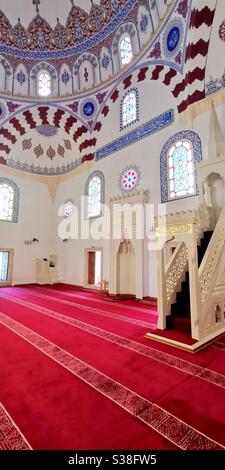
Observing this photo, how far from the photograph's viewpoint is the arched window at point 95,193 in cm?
784

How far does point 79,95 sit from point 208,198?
23.4ft

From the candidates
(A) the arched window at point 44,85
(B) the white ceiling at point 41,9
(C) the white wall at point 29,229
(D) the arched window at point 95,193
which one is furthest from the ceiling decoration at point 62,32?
(C) the white wall at point 29,229

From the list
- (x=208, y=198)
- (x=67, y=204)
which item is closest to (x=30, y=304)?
(x=208, y=198)

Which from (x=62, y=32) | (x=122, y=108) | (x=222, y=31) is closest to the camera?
(x=222, y=31)

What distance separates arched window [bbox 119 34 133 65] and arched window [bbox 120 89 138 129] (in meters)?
1.09

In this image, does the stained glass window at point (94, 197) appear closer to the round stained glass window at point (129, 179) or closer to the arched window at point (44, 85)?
the round stained glass window at point (129, 179)

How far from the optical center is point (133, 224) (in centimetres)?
630

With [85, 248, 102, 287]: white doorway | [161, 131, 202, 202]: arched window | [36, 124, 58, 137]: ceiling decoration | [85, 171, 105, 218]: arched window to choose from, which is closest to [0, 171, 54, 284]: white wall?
[36, 124, 58, 137]: ceiling decoration

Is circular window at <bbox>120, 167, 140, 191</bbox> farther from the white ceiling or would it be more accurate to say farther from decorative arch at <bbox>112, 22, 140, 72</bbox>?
the white ceiling

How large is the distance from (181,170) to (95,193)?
3.53m

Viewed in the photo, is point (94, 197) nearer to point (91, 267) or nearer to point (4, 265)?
point (91, 267)

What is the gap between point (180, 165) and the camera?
18.5ft

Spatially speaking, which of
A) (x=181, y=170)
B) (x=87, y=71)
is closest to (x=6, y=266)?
(x=181, y=170)

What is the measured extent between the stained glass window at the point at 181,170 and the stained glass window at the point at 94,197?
2.96 metres
